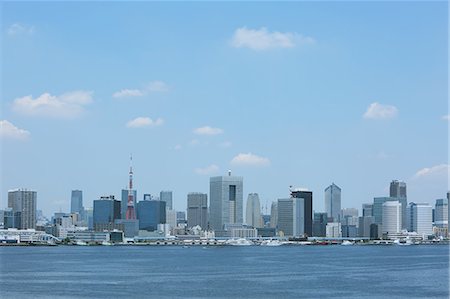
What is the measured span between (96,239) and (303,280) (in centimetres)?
10013

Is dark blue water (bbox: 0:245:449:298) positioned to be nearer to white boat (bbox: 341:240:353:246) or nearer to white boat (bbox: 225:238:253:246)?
white boat (bbox: 225:238:253:246)

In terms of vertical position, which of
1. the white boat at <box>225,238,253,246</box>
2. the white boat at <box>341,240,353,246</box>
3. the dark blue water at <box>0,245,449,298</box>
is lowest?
the white boat at <box>341,240,353,246</box>

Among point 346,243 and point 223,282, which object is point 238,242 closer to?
point 346,243

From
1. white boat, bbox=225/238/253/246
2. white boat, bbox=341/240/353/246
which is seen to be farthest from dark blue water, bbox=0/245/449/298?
white boat, bbox=341/240/353/246

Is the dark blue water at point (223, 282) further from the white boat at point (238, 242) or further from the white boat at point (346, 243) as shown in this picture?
the white boat at point (346, 243)

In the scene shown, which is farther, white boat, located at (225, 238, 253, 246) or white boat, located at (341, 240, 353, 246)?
white boat, located at (341, 240, 353, 246)

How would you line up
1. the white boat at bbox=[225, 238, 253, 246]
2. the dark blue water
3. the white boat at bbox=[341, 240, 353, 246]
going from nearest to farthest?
the dark blue water
the white boat at bbox=[225, 238, 253, 246]
the white boat at bbox=[341, 240, 353, 246]

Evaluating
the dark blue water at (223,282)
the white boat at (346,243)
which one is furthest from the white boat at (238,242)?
the dark blue water at (223,282)

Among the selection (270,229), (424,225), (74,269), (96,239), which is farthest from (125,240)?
(74,269)

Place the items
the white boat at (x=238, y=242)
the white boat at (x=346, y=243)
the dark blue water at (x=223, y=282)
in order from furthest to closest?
the white boat at (x=346, y=243) → the white boat at (x=238, y=242) → the dark blue water at (x=223, y=282)

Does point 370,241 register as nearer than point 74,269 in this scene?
No

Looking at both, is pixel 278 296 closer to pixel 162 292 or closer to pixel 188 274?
pixel 162 292

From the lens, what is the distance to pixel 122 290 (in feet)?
112

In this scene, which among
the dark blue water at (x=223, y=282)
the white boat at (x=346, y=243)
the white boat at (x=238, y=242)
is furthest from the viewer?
the white boat at (x=346, y=243)
